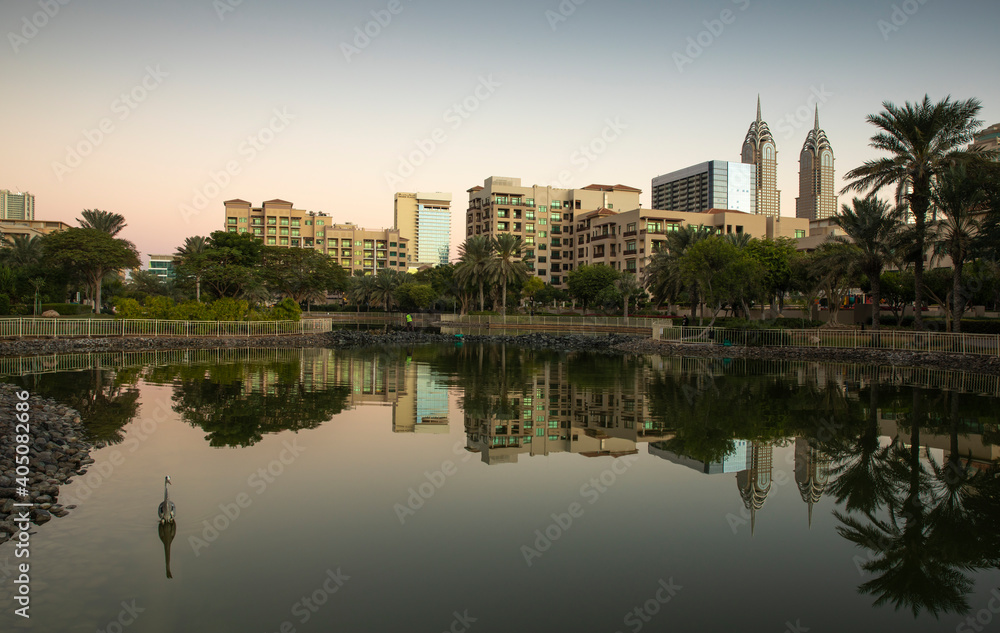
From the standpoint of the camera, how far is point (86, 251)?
55.0m

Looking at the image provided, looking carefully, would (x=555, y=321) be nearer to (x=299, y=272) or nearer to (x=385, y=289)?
(x=299, y=272)

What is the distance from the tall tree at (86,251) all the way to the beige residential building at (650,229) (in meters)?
65.8

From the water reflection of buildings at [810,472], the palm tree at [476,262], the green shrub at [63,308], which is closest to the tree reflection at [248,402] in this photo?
the water reflection of buildings at [810,472]

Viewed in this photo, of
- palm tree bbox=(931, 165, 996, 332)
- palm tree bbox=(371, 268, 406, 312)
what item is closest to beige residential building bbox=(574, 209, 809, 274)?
palm tree bbox=(371, 268, 406, 312)

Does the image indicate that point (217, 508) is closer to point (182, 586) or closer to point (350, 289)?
point (182, 586)

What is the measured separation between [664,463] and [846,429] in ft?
21.4

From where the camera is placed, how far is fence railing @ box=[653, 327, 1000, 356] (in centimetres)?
3238

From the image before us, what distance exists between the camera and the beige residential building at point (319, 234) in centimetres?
14412

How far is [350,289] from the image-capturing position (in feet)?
347

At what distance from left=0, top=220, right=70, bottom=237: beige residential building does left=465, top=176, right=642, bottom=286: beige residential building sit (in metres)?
72.1

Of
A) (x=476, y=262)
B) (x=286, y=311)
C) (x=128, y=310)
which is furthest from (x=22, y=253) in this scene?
(x=476, y=262)

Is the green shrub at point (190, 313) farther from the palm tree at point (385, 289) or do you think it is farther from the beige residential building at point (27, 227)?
the beige residential building at point (27, 227)

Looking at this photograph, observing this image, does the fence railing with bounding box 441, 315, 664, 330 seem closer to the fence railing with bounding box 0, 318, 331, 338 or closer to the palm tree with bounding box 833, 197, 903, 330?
the palm tree with bounding box 833, 197, 903, 330

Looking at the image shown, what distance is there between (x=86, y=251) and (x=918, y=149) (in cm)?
6302
